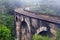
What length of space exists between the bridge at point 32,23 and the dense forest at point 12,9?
0.91 meters

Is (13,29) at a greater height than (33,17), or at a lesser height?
lesser

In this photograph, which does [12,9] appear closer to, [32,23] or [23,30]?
[23,30]

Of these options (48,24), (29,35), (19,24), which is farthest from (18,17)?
(48,24)

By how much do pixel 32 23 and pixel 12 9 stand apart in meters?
11.1

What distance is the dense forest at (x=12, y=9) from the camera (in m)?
16.4

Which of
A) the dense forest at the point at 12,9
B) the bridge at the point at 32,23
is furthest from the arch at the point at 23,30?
the dense forest at the point at 12,9

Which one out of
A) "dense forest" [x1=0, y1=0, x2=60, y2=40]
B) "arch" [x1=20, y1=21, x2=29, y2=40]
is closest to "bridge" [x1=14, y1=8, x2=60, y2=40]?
"arch" [x1=20, y1=21, x2=29, y2=40]

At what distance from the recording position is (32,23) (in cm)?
1853

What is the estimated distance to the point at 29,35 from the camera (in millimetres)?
19297

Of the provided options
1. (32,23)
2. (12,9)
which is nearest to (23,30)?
(32,23)

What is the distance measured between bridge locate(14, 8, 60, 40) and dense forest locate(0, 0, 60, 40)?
906 mm

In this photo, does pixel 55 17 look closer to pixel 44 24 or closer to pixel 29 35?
pixel 44 24

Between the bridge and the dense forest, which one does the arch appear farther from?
the dense forest

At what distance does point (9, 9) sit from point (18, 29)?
729 cm
